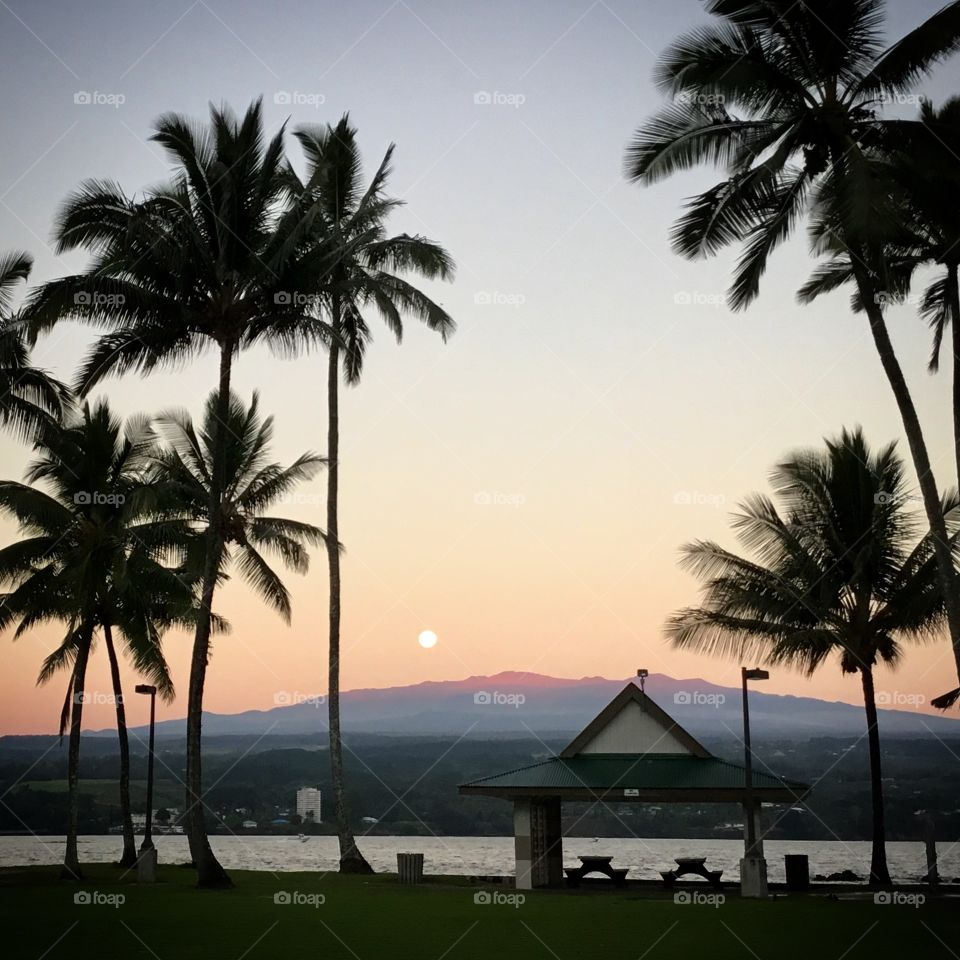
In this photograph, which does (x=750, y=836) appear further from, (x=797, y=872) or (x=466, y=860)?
(x=466, y=860)

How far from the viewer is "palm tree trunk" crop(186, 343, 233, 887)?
26469mm

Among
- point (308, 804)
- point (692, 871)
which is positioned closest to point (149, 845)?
point (692, 871)

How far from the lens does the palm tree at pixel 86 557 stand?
3297cm

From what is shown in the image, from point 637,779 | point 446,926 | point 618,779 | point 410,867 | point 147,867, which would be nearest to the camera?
point 446,926

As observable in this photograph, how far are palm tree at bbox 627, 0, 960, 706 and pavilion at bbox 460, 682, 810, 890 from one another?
7.69 m

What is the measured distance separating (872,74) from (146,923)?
1988cm

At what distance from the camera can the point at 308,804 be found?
95438 mm

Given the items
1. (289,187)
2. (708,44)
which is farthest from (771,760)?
(708,44)

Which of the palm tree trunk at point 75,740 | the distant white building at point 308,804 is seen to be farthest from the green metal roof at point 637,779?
the distant white building at point 308,804

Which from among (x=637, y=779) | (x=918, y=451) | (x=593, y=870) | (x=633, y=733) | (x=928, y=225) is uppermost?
(x=928, y=225)

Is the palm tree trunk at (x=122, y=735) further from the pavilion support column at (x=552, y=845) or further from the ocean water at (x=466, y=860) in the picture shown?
the pavilion support column at (x=552, y=845)

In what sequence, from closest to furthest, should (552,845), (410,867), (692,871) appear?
(410,867), (552,845), (692,871)

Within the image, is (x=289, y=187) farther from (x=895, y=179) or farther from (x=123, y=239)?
(x=895, y=179)

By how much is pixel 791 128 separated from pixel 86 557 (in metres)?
22.6
